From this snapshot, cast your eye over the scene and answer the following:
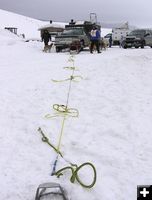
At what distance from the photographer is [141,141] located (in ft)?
27.1

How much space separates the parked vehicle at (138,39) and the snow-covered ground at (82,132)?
17.9 m

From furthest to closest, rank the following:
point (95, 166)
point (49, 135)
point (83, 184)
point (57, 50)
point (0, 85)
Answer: point (57, 50)
point (0, 85)
point (49, 135)
point (95, 166)
point (83, 184)

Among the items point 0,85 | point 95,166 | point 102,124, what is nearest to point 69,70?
point 0,85

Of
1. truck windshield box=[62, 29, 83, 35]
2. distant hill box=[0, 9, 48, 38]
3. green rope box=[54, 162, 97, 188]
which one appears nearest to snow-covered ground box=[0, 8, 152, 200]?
green rope box=[54, 162, 97, 188]

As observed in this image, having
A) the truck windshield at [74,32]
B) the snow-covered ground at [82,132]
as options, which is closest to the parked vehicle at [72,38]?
the truck windshield at [74,32]

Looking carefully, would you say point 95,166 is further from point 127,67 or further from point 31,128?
point 127,67

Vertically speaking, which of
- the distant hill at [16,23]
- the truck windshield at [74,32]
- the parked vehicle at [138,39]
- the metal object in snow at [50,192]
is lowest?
the metal object in snow at [50,192]

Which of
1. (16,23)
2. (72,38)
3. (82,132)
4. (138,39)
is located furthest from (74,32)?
(16,23)

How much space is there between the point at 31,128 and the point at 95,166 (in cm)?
202

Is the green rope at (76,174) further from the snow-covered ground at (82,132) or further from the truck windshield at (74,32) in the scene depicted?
the truck windshield at (74,32)

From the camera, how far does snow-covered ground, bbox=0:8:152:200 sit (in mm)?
6367

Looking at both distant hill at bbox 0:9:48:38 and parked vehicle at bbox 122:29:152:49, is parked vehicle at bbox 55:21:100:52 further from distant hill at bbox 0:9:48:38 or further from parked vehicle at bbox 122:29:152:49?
distant hill at bbox 0:9:48:38

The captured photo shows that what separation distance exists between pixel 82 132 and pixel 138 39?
2440 cm

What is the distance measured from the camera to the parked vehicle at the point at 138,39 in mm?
31953
